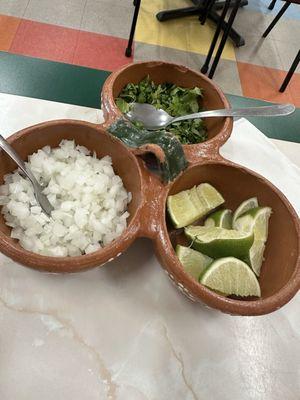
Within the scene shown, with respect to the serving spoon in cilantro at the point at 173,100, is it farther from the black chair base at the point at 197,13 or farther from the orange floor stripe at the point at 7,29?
the black chair base at the point at 197,13

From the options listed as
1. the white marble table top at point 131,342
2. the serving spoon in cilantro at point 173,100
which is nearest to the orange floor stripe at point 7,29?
the serving spoon in cilantro at point 173,100

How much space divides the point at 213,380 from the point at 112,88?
2.23 feet

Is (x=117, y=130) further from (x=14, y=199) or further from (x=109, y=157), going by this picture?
(x=14, y=199)

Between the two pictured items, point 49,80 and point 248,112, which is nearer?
point 248,112

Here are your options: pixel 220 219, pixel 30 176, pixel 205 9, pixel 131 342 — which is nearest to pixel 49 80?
pixel 30 176

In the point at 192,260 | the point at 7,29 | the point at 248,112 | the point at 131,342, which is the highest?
the point at 248,112

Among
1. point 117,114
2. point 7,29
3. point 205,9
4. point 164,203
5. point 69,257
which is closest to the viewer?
point 69,257

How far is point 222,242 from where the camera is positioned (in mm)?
677

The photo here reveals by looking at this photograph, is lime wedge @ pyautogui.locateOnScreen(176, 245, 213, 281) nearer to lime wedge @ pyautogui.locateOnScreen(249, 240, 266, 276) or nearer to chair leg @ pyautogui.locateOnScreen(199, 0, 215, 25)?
lime wedge @ pyautogui.locateOnScreen(249, 240, 266, 276)

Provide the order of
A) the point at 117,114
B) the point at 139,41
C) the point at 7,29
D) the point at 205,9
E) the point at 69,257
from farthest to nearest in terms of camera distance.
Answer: the point at 205,9 → the point at 139,41 → the point at 7,29 → the point at 117,114 → the point at 69,257

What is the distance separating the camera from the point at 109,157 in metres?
0.79

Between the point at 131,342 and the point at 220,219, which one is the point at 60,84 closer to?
the point at 220,219

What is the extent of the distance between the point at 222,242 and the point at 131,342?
9.9 inches

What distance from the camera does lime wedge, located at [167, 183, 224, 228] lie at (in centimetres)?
71
